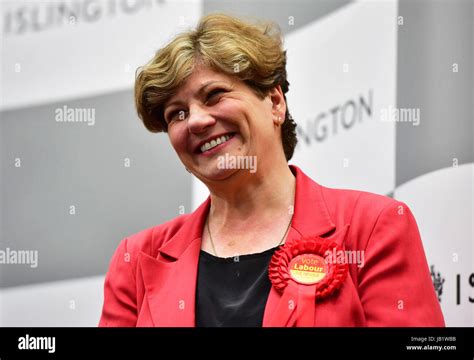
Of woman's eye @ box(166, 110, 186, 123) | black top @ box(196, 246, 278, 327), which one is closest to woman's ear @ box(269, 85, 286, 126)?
woman's eye @ box(166, 110, 186, 123)

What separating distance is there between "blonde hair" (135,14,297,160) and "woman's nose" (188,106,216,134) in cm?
7

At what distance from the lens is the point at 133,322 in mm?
1599

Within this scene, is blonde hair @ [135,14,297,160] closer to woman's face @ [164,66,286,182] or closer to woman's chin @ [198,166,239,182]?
woman's face @ [164,66,286,182]

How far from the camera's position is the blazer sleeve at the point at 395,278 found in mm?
1417

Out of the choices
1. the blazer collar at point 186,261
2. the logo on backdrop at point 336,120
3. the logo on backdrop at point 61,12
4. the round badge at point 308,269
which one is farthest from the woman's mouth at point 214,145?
the logo on backdrop at point 61,12

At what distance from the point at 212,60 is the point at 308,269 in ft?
1.69

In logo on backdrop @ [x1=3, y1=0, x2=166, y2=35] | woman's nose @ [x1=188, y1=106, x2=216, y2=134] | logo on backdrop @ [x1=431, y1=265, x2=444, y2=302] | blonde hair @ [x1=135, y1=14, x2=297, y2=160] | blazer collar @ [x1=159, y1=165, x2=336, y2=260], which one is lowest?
logo on backdrop @ [x1=431, y1=265, x2=444, y2=302]

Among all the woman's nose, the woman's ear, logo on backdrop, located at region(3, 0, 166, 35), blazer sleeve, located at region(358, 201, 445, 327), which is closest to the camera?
blazer sleeve, located at region(358, 201, 445, 327)

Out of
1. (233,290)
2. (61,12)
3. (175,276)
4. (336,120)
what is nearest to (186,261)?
(175,276)

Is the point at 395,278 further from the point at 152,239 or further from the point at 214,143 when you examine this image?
the point at 152,239

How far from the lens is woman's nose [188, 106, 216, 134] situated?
1541 millimetres

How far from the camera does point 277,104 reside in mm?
1674

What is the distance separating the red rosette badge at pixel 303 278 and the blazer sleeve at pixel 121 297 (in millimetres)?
354

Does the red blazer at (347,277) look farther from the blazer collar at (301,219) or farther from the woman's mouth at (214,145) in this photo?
the woman's mouth at (214,145)
